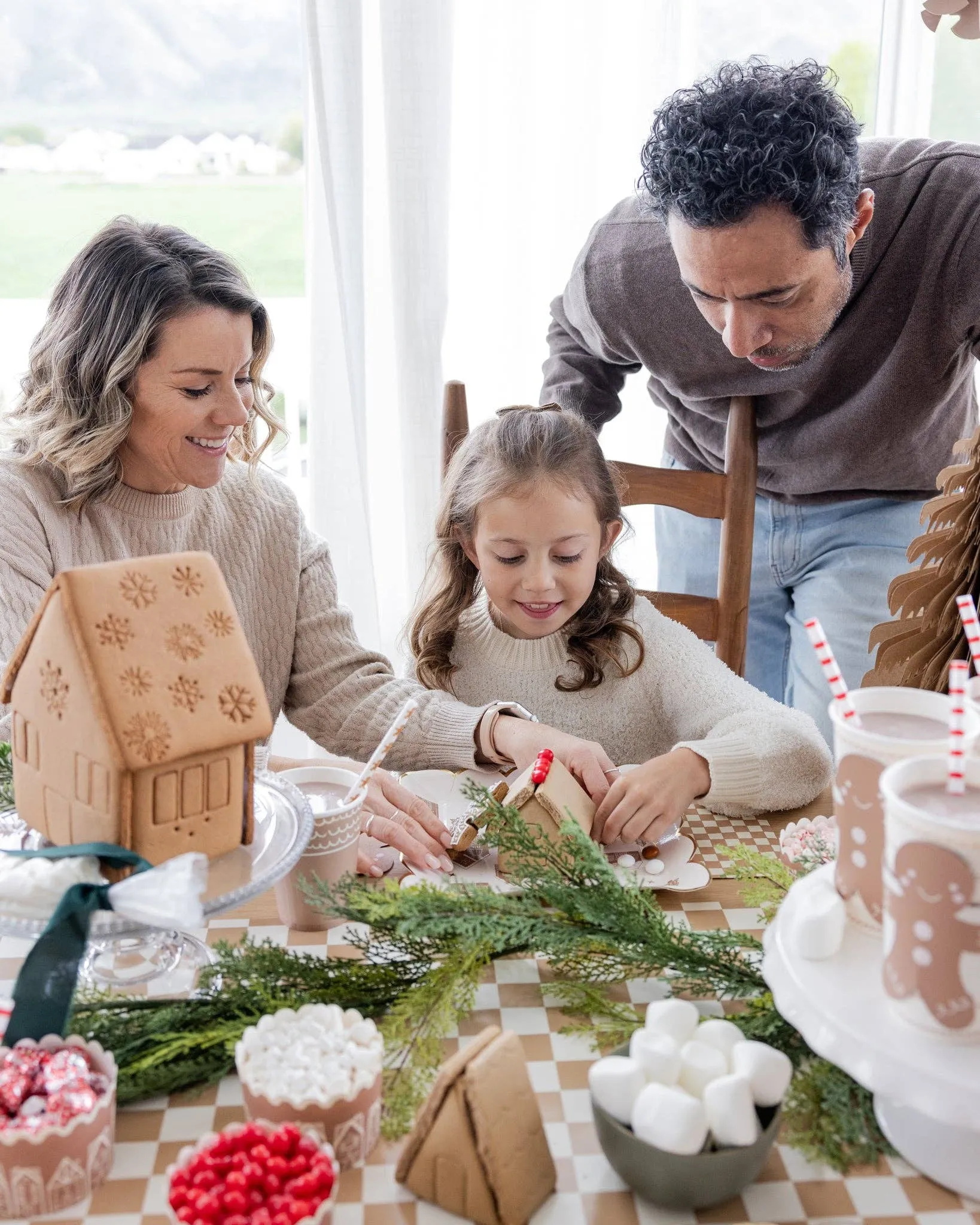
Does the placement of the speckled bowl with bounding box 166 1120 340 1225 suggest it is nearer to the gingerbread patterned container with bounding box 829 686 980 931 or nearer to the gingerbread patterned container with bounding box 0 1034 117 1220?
the gingerbread patterned container with bounding box 0 1034 117 1220

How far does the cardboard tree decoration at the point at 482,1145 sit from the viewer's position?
0.71m

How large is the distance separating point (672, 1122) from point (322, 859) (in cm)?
42

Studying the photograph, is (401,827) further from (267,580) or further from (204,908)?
(267,580)

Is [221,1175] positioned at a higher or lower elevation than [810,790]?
higher

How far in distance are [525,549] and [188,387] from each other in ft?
1.74

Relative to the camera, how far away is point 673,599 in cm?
197

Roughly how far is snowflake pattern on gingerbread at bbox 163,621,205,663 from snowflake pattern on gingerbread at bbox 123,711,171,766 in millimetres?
51

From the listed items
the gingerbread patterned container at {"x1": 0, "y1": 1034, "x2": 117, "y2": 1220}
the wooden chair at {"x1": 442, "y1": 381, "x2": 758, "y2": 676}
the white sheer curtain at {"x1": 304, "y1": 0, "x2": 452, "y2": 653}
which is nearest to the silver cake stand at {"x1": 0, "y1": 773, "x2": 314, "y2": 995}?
the gingerbread patterned container at {"x1": 0, "y1": 1034, "x2": 117, "y2": 1220}

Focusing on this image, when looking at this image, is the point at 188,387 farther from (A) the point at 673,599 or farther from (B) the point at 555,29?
(B) the point at 555,29

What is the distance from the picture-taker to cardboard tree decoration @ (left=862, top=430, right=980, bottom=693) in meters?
1.12

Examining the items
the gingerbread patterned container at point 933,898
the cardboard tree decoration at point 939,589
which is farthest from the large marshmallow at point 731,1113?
the cardboard tree decoration at point 939,589

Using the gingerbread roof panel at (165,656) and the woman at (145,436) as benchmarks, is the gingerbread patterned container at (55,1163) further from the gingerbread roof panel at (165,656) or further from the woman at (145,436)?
the woman at (145,436)

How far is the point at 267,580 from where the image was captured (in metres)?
1.78

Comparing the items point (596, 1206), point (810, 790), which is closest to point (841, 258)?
point (810, 790)
